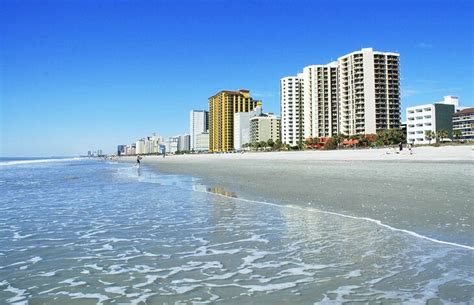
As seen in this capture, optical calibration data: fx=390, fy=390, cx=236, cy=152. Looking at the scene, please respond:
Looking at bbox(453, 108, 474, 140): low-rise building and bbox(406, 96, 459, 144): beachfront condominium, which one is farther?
bbox(406, 96, 459, 144): beachfront condominium

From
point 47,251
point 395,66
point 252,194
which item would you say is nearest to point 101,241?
point 47,251

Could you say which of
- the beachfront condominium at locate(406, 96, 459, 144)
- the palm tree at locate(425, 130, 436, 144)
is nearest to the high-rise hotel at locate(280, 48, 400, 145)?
the beachfront condominium at locate(406, 96, 459, 144)

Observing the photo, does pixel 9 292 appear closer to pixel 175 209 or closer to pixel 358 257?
pixel 358 257

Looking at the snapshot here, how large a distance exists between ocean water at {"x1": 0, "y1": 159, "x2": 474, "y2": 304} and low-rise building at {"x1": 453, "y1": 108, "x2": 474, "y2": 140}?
439 ft

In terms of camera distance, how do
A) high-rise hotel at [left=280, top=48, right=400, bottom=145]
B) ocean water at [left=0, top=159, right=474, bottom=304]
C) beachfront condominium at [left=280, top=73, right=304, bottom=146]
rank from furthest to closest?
beachfront condominium at [left=280, top=73, right=304, bottom=146]
high-rise hotel at [left=280, top=48, right=400, bottom=145]
ocean water at [left=0, top=159, right=474, bottom=304]

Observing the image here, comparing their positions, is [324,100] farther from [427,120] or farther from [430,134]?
[430,134]

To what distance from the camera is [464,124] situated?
5133 inches

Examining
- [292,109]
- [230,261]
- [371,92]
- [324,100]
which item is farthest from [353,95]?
[230,261]

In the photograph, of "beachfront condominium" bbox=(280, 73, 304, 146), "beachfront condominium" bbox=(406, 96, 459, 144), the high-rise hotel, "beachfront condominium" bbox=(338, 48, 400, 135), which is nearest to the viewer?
"beachfront condominium" bbox=(406, 96, 459, 144)

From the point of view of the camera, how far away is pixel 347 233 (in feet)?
27.6

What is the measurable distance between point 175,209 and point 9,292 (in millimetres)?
7853

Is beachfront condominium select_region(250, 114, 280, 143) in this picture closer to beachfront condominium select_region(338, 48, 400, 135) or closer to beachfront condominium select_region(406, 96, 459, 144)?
beachfront condominium select_region(338, 48, 400, 135)

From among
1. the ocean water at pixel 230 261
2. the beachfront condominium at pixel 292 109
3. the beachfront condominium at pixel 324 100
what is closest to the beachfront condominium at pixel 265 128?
the beachfront condominium at pixel 292 109

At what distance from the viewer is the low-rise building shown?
127 meters
